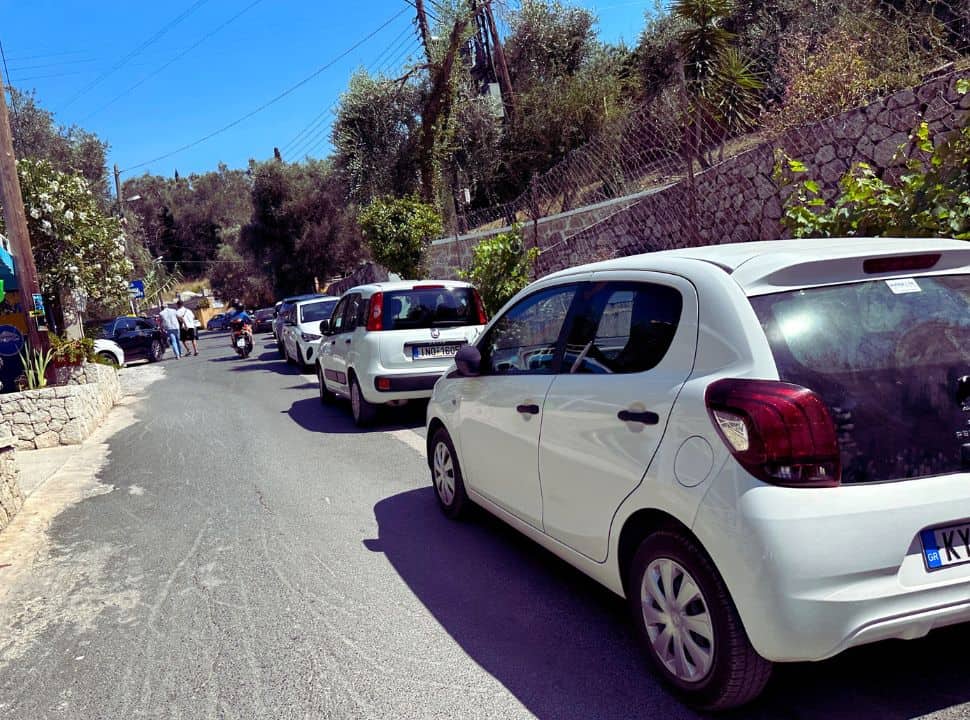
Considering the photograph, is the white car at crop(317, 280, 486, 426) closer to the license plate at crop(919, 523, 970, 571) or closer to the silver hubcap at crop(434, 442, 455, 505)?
the silver hubcap at crop(434, 442, 455, 505)

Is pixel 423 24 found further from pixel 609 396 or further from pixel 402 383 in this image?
pixel 609 396

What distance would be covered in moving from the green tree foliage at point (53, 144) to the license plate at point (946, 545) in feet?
125

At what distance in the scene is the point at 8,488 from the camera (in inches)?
269

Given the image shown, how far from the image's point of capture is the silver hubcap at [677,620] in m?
2.88

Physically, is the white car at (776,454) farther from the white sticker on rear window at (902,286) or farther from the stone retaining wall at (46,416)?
the stone retaining wall at (46,416)

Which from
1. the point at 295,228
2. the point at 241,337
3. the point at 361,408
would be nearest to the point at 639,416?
the point at 361,408

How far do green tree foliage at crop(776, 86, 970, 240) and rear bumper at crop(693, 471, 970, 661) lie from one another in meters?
3.81

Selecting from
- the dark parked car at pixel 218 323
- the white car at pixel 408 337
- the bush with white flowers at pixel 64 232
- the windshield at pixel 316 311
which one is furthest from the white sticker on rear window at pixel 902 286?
the dark parked car at pixel 218 323

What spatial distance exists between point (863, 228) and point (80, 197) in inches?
824

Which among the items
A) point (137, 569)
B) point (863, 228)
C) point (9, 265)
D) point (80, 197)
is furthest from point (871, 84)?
point (80, 197)

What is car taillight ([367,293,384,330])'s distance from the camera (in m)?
9.35

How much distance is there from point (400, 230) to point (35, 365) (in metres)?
8.47

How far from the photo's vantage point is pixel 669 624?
305 cm

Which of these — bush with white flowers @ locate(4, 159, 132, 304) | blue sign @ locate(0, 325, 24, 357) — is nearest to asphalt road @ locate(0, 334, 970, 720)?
blue sign @ locate(0, 325, 24, 357)
